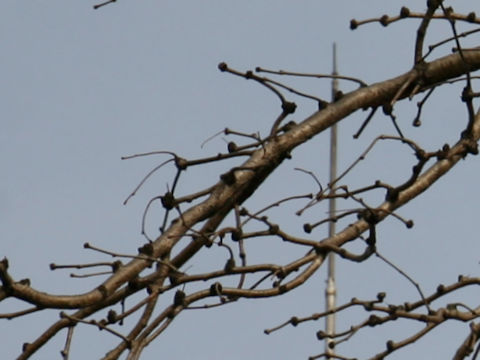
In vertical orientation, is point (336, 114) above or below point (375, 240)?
above

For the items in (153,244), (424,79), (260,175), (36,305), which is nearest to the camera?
(36,305)

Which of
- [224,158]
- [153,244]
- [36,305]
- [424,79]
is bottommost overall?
[36,305]

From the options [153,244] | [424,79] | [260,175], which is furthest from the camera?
[424,79]

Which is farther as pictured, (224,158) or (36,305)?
(224,158)

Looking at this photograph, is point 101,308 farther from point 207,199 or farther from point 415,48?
point 415,48

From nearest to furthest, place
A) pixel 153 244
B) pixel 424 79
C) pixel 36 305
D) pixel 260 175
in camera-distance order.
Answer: pixel 36 305, pixel 153 244, pixel 260 175, pixel 424 79

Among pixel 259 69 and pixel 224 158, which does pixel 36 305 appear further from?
pixel 259 69

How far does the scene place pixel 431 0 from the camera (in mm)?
4734

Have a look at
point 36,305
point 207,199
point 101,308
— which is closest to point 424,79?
point 207,199

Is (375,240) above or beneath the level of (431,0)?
beneath

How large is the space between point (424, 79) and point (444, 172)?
0.94 ft

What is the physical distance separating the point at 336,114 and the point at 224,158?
37 centimetres

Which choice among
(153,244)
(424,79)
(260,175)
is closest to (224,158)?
(260,175)

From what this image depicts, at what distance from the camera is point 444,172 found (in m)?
4.71
